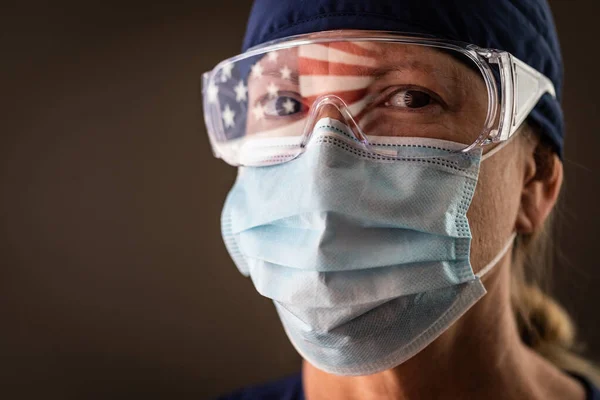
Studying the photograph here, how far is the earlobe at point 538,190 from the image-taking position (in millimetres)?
1449

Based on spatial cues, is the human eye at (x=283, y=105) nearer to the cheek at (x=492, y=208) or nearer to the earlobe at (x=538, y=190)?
the cheek at (x=492, y=208)

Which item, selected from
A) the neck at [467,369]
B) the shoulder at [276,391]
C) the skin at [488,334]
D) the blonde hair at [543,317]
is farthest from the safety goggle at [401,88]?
the shoulder at [276,391]

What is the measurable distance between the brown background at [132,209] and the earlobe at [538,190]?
550 mm

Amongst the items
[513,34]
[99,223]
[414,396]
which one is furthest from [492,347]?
[99,223]

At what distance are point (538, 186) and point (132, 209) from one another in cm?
124

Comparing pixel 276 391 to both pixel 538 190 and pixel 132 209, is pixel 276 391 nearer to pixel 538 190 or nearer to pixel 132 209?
pixel 132 209

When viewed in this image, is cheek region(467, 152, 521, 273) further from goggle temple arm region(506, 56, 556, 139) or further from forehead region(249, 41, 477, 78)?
forehead region(249, 41, 477, 78)

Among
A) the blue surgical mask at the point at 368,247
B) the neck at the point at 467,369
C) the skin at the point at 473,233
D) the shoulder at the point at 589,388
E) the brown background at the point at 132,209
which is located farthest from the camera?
the brown background at the point at 132,209

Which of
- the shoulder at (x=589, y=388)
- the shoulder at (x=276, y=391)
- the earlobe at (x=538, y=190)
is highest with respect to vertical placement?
the earlobe at (x=538, y=190)

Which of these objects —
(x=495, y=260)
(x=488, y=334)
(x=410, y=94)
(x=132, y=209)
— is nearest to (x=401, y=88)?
(x=410, y=94)

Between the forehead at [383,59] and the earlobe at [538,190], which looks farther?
the earlobe at [538,190]

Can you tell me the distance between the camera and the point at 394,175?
3.96ft

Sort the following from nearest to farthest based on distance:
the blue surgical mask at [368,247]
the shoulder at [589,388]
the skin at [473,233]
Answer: the blue surgical mask at [368,247] → the skin at [473,233] → the shoulder at [589,388]

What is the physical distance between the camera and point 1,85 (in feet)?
6.13
